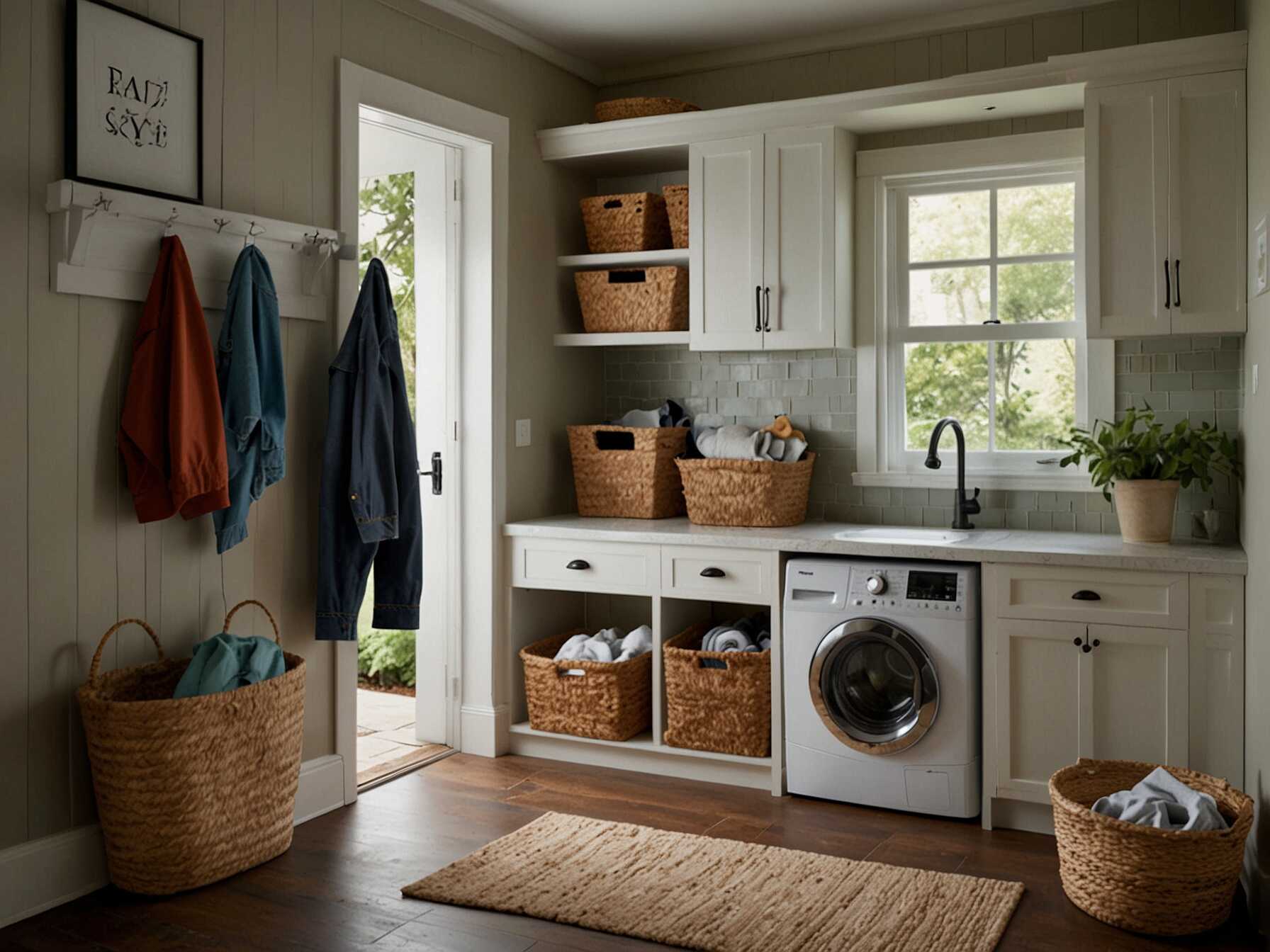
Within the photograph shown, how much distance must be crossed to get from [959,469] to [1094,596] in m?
0.82

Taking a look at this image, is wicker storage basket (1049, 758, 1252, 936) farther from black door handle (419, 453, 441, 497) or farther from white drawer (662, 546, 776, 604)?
black door handle (419, 453, 441, 497)

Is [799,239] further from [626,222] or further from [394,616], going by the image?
[394,616]

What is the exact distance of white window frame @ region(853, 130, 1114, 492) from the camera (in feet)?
13.2

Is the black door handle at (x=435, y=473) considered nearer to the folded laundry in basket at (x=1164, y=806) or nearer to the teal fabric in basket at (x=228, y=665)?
the teal fabric in basket at (x=228, y=665)

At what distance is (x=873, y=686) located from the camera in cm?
369

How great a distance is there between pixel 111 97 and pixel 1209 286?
3114mm

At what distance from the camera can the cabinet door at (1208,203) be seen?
3395mm

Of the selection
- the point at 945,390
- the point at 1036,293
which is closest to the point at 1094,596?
the point at 945,390

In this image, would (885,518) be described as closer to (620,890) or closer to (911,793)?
(911,793)

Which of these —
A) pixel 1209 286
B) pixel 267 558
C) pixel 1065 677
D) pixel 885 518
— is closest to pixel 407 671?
pixel 267 558

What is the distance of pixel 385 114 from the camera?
12.5ft

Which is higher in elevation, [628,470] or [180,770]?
[628,470]

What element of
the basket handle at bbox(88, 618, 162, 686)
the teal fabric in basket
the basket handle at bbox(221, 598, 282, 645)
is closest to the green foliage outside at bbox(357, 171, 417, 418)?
the basket handle at bbox(221, 598, 282, 645)

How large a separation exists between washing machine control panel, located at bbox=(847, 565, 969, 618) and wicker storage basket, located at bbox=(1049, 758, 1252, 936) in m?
0.74
